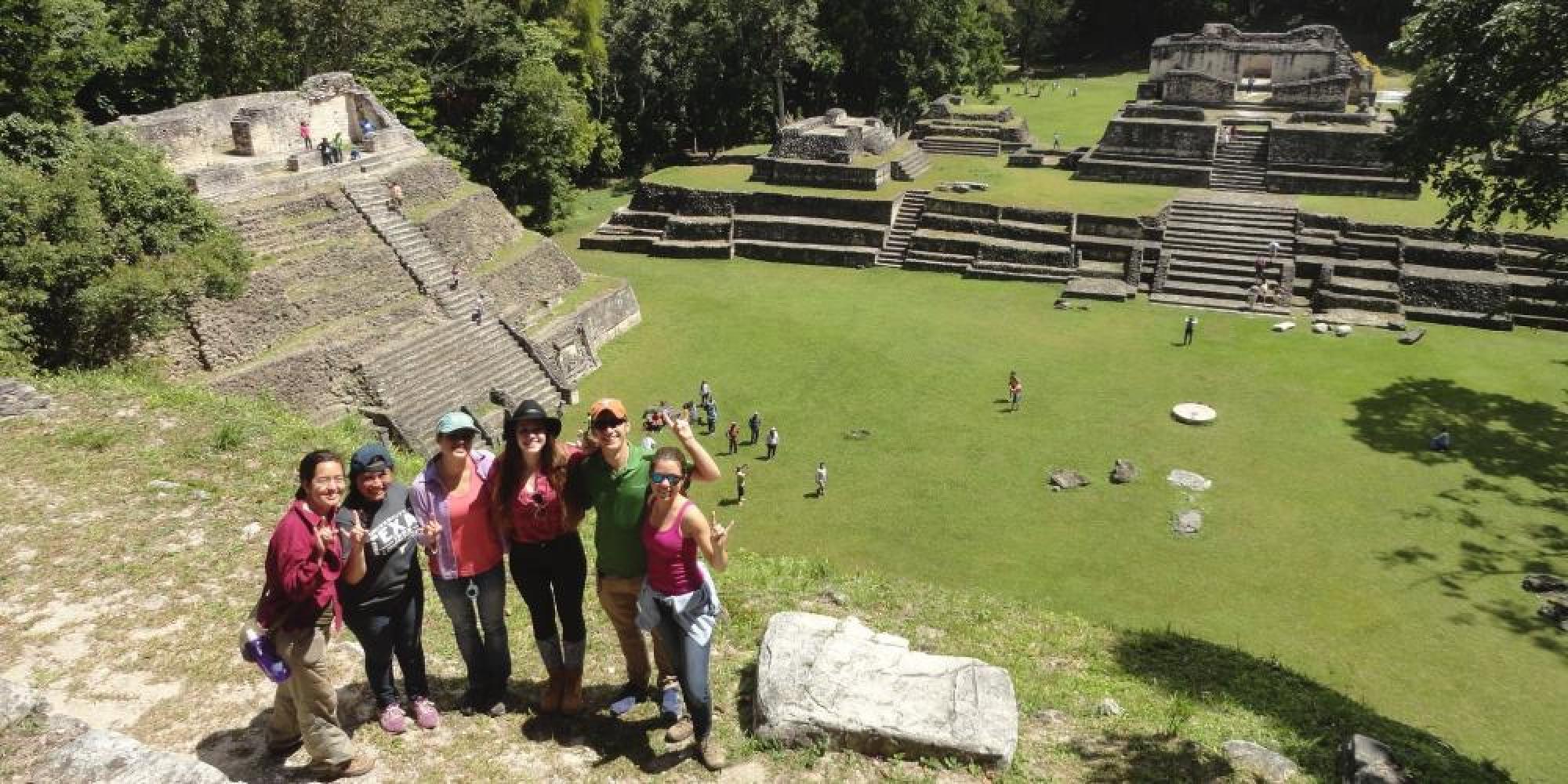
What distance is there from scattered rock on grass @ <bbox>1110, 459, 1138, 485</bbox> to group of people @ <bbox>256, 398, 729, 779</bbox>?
33.5 ft

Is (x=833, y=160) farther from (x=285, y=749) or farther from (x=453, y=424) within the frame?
(x=285, y=749)

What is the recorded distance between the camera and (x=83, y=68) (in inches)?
731

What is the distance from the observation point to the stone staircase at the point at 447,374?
1561 cm

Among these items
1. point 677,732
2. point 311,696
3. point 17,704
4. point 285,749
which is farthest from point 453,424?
point 17,704

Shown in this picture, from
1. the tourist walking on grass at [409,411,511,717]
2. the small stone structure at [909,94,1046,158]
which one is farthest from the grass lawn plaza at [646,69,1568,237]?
the tourist walking on grass at [409,411,511,717]

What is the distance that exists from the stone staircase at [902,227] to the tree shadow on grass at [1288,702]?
17509 millimetres

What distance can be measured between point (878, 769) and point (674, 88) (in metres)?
34.4

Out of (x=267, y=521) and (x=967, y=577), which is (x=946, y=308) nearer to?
(x=967, y=577)

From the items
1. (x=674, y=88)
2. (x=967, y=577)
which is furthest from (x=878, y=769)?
(x=674, y=88)

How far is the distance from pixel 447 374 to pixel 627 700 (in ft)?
40.2

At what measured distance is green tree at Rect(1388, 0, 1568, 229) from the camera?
9.44 metres

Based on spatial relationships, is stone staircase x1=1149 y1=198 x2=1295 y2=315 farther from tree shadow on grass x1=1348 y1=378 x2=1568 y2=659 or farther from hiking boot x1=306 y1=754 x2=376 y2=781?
hiking boot x1=306 y1=754 x2=376 y2=781

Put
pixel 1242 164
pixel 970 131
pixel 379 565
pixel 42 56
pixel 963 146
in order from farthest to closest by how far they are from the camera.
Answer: pixel 970 131, pixel 963 146, pixel 1242 164, pixel 42 56, pixel 379 565

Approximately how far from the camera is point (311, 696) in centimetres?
485
